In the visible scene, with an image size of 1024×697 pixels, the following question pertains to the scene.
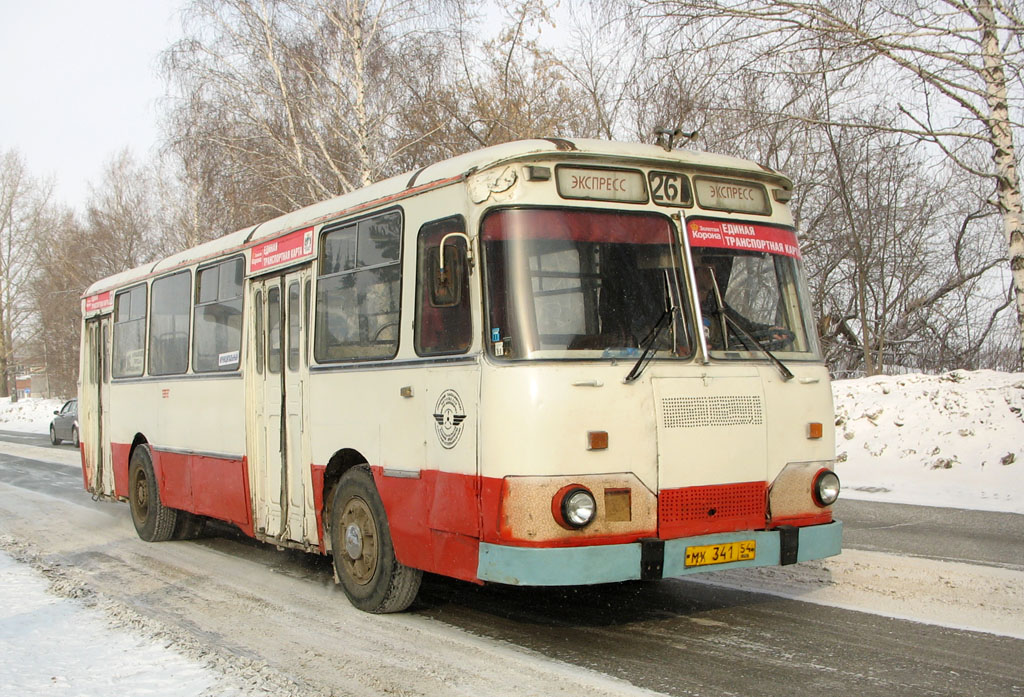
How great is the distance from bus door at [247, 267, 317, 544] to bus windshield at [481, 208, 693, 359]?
2.68 meters

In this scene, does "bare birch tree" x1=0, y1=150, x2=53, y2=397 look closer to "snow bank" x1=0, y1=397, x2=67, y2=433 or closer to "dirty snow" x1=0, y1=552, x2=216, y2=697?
"snow bank" x1=0, y1=397, x2=67, y2=433

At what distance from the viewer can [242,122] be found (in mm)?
25984

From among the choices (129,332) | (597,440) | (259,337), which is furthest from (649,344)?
(129,332)

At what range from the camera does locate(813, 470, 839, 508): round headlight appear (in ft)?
22.4

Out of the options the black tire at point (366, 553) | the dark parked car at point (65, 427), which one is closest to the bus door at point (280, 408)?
the black tire at point (366, 553)

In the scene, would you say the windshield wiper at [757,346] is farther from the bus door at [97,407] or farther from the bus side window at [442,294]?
the bus door at [97,407]

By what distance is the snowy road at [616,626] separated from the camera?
5.57 m

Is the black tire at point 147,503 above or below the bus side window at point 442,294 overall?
below

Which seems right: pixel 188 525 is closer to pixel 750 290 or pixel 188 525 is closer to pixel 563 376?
pixel 563 376

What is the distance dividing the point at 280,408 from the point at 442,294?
2.83 m

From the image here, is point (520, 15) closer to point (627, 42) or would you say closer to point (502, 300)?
point (627, 42)

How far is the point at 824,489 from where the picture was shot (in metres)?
6.85

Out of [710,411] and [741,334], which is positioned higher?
[741,334]

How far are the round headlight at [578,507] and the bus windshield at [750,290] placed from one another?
4.23 ft
